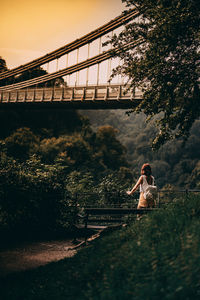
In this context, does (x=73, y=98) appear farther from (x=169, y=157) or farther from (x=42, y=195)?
(x=169, y=157)

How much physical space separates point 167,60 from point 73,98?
1702 centimetres

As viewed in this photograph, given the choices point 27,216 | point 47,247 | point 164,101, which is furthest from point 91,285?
point 164,101

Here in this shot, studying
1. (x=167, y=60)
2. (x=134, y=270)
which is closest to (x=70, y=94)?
(x=167, y=60)

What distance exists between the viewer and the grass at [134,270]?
3.07 m

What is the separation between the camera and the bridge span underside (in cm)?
2206

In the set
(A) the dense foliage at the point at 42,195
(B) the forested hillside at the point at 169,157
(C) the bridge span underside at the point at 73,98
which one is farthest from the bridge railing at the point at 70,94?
(B) the forested hillside at the point at 169,157

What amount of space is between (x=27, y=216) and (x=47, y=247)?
3.21 ft

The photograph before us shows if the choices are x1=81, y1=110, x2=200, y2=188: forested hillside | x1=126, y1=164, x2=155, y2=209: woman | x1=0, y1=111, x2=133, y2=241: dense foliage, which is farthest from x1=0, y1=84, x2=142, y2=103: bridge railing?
x1=81, y1=110, x2=200, y2=188: forested hillside

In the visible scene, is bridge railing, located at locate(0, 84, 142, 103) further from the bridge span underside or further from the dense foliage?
the dense foliage

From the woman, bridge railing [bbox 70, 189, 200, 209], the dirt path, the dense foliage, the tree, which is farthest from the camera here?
bridge railing [bbox 70, 189, 200, 209]

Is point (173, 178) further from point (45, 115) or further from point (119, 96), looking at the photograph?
point (119, 96)

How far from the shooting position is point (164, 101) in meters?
9.47

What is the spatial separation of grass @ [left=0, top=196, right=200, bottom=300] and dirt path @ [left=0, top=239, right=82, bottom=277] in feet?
1.83

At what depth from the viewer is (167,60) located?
904 centimetres
